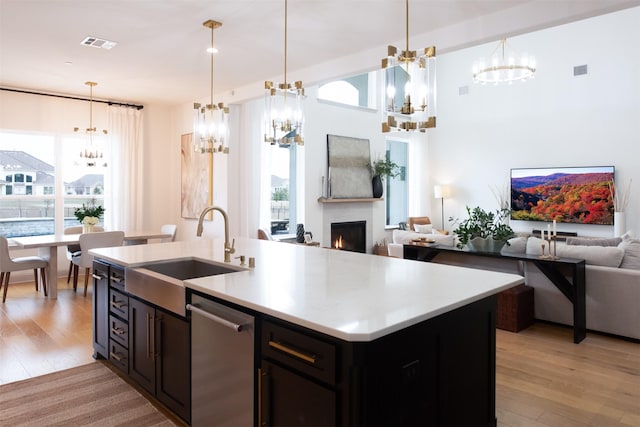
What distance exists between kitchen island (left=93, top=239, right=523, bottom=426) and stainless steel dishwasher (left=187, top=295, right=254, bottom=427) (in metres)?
0.04

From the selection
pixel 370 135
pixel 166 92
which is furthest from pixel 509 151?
pixel 166 92

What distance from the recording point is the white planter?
7.08 metres

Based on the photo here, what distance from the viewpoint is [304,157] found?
7.17 metres

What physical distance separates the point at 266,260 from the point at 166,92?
4626 mm

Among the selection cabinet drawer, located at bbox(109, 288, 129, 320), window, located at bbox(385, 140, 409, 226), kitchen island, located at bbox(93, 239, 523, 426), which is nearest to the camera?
kitchen island, located at bbox(93, 239, 523, 426)

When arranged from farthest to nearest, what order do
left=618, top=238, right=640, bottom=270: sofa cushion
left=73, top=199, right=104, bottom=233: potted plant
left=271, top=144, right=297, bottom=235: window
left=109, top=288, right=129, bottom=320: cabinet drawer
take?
left=271, top=144, right=297, bottom=235: window, left=73, top=199, right=104, bottom=233: potted plant, left=618, top=238, right=640, bottom=270: sofa cushion, left=109, top=288, right=129, bottom=320: cabinet drawer

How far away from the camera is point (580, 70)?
773cm

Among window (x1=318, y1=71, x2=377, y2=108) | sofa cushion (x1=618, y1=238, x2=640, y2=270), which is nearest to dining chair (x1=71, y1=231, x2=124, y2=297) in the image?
window (x1=318, y1=71, x2=377, y2=108)

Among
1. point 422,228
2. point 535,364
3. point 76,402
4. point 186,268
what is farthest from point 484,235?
point 76,402

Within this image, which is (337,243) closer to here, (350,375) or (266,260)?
(266,260)

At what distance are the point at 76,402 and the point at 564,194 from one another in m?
8.02

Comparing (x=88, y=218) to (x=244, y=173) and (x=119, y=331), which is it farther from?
(x=119, y=331)

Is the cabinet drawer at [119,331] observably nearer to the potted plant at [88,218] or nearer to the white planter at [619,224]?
the potted plant at [88,218]

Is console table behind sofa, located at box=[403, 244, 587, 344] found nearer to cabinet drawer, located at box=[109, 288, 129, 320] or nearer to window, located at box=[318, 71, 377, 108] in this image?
cabinet drawer, located at box=[109, 288, 129, 320]
